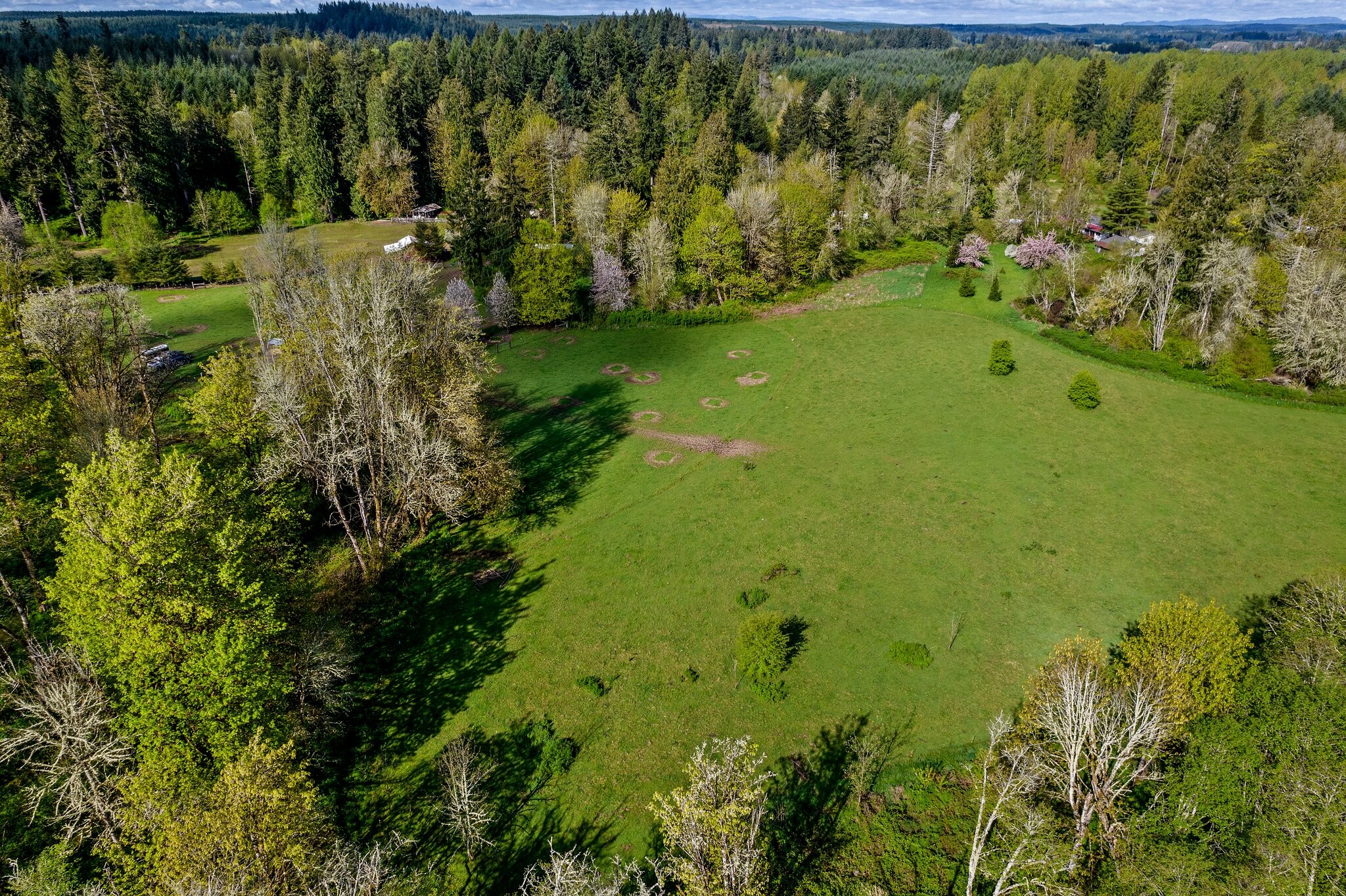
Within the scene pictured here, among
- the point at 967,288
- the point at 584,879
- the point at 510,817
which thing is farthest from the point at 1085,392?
the point at 584,879

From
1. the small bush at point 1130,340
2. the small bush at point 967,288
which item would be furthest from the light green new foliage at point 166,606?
the small bush at point 967,288

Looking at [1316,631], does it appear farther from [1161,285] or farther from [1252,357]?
[1161,285]

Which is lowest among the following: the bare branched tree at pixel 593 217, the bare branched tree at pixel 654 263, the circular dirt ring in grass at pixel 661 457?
the circular dirt ring in grass at pixel 661 457

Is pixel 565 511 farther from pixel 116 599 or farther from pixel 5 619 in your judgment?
pixel 5 619

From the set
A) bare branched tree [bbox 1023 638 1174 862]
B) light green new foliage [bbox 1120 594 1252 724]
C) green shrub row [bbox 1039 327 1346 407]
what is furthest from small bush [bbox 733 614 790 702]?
green shrub row [bbox 1039 327 1346 407]

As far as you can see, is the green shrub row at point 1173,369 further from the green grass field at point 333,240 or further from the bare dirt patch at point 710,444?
the green grass field at point 333,240
